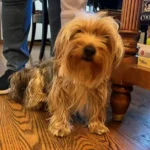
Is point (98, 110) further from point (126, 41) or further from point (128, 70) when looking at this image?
point (126, 41)

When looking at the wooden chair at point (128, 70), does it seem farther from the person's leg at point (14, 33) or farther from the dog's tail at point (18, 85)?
the person's leg at point (14, 33)

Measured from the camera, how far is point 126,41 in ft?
3.98

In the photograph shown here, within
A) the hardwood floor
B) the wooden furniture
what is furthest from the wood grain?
the wooden furniture

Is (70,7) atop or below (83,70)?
atop

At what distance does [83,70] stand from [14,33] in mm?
779

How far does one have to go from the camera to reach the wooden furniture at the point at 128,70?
1.17 m

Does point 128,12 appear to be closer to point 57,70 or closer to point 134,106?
point 57,70

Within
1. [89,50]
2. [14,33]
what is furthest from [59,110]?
[14,33]

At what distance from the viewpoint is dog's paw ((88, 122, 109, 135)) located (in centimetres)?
116

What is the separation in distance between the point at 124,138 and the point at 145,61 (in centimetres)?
34

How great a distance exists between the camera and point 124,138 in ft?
3.70

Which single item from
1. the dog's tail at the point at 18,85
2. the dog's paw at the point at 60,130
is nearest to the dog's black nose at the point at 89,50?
the dog's paw at the point at 60,130

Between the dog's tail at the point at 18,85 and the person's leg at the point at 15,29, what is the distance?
0.69 ft

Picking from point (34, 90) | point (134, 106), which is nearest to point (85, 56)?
point (34, 90)
